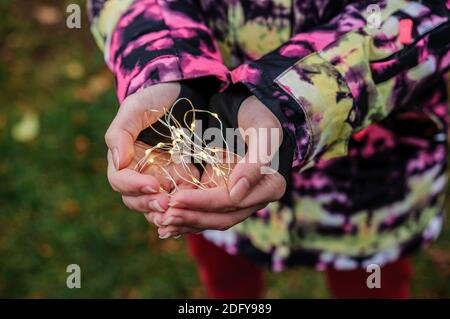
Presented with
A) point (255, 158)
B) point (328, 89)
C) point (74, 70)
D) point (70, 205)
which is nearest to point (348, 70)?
point (328, 89)

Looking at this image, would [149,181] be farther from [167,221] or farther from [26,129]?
[26,129]

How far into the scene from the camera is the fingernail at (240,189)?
92cm

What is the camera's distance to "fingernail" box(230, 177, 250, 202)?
921 mm

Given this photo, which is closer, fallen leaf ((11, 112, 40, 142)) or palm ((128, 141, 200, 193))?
palm ((128, 141, 200, 193))

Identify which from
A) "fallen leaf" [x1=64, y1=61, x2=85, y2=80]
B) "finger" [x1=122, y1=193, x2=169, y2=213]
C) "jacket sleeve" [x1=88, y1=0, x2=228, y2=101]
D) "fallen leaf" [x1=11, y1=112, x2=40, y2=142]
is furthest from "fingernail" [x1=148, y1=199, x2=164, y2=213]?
"fallen leaf" [x1=64, y1=61, x2=85, y2=80]

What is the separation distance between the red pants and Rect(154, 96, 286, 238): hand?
603 mm

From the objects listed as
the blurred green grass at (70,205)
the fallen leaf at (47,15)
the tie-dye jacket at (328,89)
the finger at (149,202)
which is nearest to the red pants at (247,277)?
the tie-dye jacket at (328,89)

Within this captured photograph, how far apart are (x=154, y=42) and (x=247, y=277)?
818 millimetres

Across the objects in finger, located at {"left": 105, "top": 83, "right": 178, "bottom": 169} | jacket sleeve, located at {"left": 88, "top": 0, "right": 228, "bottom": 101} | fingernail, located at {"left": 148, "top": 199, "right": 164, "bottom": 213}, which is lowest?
fingernail, located at {"left": 148, "top": 199, "right": 164, "bottom": 213}

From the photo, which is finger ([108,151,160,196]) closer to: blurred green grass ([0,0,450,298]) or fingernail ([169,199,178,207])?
fingernail ([169,199,178,207])

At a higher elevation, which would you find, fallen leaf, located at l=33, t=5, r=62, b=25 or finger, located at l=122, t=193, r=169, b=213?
fallen leaf, located at l=33, t=5, r=62, b=25

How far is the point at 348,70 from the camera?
3.32 ft
